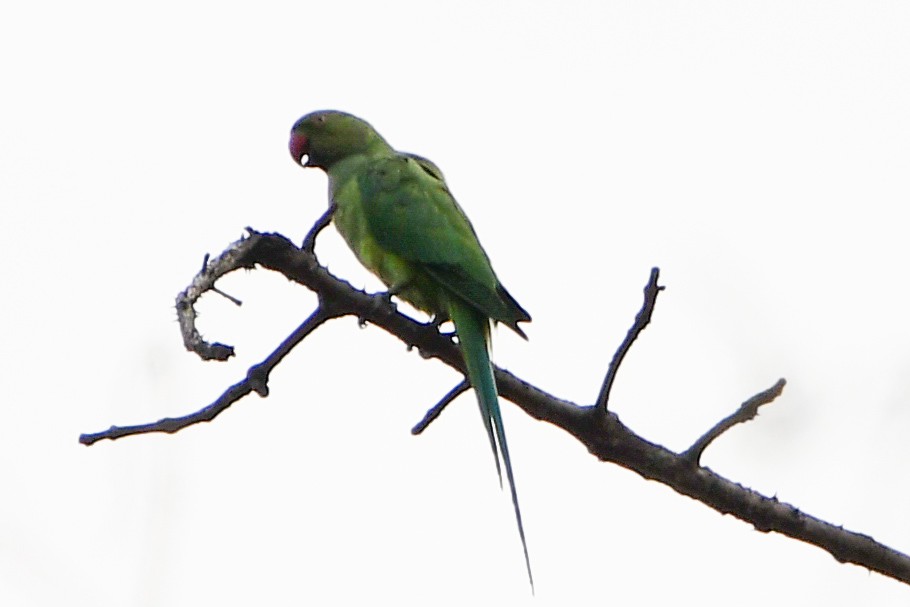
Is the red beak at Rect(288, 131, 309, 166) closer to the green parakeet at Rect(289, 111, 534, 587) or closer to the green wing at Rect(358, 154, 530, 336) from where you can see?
the green parakeet at Rect(289, 111, 534, 587)

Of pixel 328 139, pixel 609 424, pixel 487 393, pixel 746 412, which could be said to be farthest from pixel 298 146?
pixel 746 412

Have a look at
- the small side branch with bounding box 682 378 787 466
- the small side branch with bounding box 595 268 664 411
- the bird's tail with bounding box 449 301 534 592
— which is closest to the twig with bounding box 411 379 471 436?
the bird's tail with bounding box 449 301 534 592

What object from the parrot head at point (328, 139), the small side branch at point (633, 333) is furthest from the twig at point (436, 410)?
the parrot head at point (328, 139)

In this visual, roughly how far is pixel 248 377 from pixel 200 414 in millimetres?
135

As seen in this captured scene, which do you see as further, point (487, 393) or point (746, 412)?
point (487, 393)

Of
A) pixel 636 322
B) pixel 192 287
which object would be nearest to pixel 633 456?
pixel 636 322

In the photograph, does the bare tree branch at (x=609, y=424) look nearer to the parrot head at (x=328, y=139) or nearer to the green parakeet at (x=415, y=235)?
the green parakeet at (x=415, y=235)

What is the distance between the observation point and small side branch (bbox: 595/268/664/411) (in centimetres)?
238

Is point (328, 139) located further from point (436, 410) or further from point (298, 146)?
point (436, 410)

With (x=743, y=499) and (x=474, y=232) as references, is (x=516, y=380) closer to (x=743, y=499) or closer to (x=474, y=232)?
(x=743, y=499)

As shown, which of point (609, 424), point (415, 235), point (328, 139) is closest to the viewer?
point (609, 424)

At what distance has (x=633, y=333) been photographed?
2461 mm

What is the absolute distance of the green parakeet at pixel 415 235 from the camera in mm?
3684

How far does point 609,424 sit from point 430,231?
153 cm
